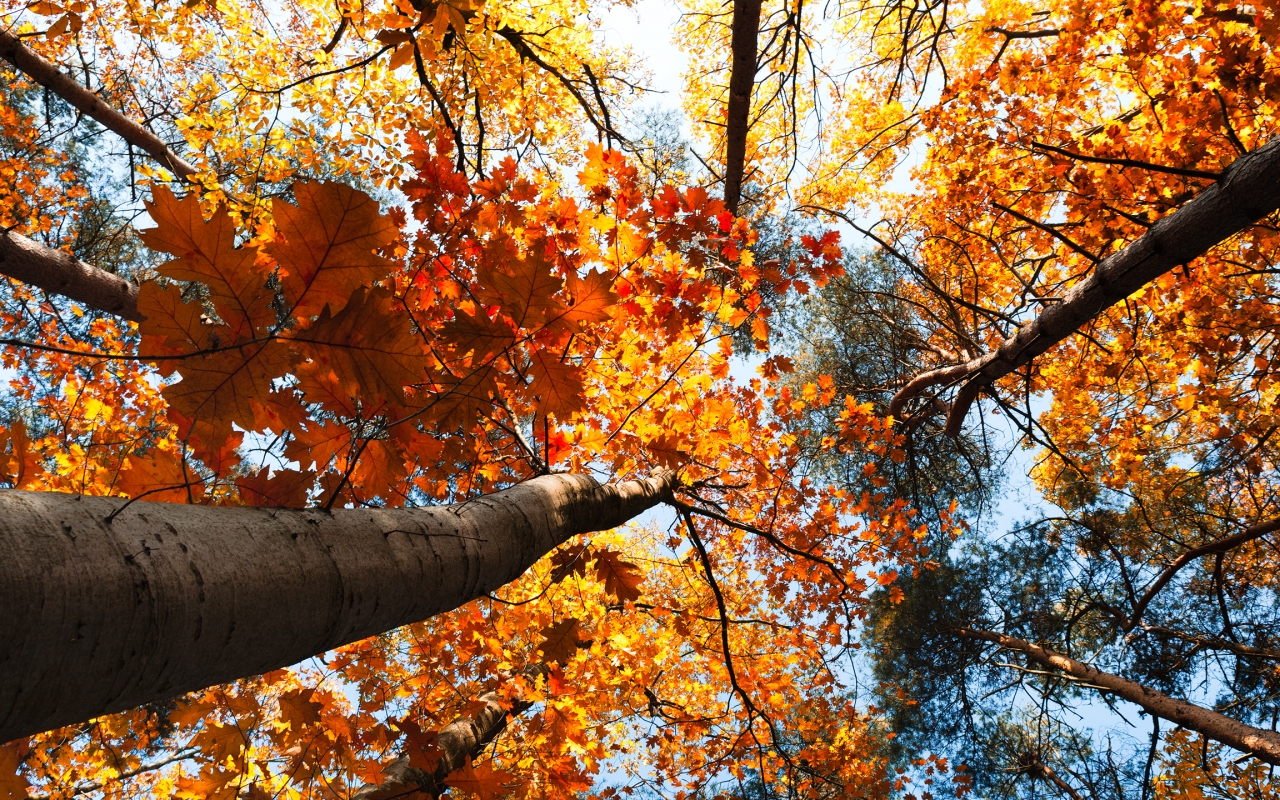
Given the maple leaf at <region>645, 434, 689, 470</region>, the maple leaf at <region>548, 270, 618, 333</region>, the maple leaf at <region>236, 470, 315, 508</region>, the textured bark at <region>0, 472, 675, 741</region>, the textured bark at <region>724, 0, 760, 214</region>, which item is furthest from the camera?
the textured bark at <region>724, 0, 760, 214</region>

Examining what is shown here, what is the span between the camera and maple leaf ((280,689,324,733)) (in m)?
1.59

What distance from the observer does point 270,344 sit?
89 cm

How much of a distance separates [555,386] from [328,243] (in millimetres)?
633

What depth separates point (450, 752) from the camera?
3.08 m

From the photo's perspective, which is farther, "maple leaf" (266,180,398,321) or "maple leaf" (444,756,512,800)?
"maple leaf" (444,756,512,800)

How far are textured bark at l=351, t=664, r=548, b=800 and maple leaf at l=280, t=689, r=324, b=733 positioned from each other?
344 mm

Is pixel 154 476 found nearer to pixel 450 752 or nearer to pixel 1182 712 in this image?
pixel 450 752

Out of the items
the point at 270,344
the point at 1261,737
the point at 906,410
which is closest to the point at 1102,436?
the point at 906,410

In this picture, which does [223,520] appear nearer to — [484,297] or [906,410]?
[484,297]

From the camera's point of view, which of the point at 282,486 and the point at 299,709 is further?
the point at 299,709

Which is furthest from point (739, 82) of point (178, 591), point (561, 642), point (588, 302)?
point (178, 591)

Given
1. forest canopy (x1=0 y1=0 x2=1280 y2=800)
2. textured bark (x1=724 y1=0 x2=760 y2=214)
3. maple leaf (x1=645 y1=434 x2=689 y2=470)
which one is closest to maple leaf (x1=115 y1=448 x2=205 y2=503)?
forest canopy (x1=0 y1=0 x2=1280 y2=800)

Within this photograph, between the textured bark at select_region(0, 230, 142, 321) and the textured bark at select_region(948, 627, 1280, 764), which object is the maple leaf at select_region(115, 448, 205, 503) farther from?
the textured bark at select_region(948, 627, 1280, 764)

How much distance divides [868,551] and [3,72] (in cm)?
1109
